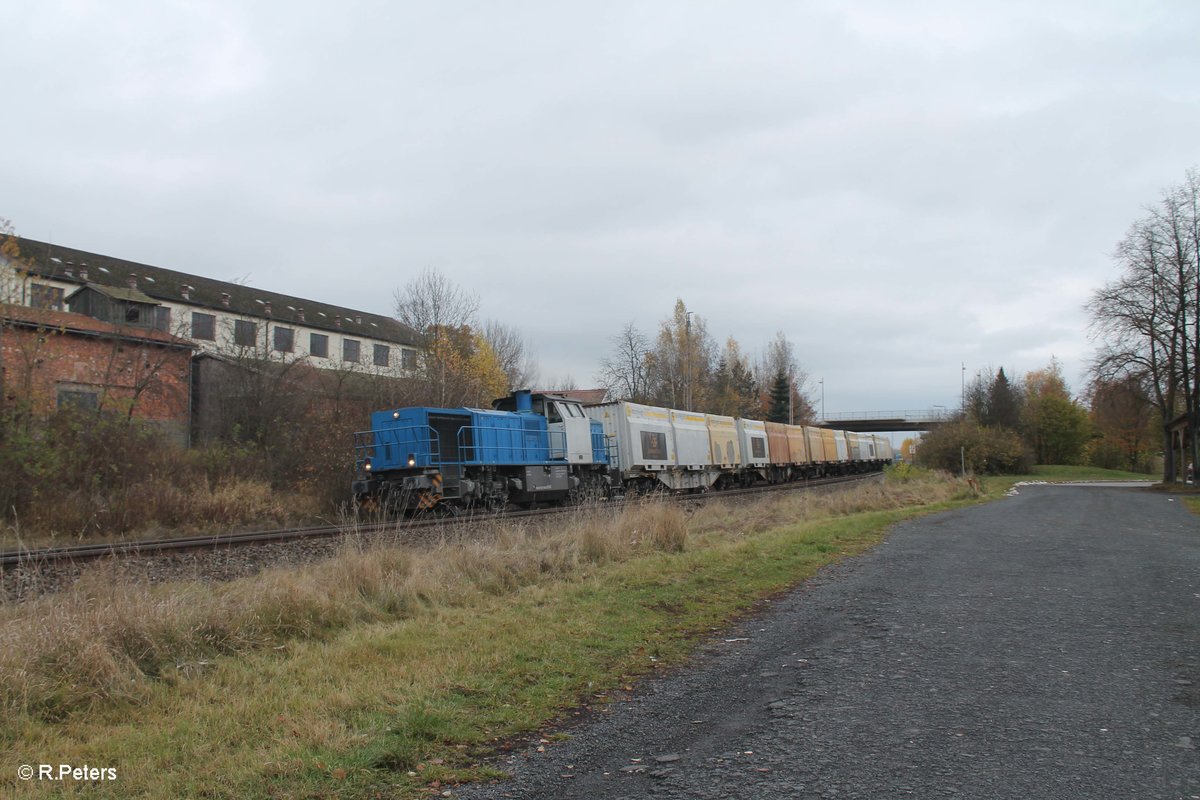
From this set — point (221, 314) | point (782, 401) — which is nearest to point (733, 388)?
point (782, 401)

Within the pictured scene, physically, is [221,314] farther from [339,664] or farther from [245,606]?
[339,664]

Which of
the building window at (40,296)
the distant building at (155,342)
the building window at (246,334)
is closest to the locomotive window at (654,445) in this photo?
the distant building at (155,342)

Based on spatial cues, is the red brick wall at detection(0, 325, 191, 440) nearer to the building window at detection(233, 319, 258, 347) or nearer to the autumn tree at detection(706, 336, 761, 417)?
the building window at detection(233, 319, 258, 347)

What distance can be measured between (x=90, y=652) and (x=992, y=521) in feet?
58.0

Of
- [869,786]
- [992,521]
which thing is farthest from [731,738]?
[992,521]

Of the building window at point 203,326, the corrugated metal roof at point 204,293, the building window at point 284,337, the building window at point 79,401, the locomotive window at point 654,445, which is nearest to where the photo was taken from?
the building window at point 79,401

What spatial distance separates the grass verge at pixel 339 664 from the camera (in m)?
3.89

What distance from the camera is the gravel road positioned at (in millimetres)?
3559

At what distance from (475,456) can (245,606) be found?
12.6 metres

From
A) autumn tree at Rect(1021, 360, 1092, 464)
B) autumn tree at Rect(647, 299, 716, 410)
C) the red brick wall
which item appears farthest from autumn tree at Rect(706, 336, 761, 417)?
the red brick wall

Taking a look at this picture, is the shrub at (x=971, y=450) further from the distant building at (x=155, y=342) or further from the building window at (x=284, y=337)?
the building window at (x=284, y=337)

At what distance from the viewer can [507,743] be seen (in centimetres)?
422

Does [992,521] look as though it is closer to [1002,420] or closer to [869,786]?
[869,786]

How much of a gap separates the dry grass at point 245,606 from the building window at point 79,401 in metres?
11.0
